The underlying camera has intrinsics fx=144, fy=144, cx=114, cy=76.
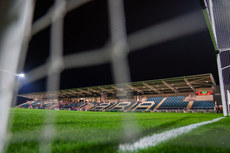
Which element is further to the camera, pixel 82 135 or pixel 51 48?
pixel 82 135

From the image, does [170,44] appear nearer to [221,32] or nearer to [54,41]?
[221,32]

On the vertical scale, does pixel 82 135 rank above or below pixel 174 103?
above

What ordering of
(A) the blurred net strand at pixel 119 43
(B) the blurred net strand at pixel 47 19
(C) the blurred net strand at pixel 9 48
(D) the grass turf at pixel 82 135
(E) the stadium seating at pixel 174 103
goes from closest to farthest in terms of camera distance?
(C) the blurred net strand at pixel 9 48 → (D) the grass turf at pixel 82 135 → (A) the blurred net strand at pixel 119 43 → (B) the blurred net strand at pixel 47 19 → (E) the stadium seating at pixel 174 103

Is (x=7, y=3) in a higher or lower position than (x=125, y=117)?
higher

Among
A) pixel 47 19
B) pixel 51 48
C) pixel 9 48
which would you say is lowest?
pixel 9 48

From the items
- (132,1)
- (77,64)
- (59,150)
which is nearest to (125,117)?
(59,150)

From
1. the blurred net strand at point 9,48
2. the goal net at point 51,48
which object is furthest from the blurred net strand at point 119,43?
the blurred net strand at point 9,48

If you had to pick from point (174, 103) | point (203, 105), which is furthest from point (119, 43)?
point (174, 103)

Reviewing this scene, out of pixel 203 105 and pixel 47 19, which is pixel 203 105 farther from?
pixel 47 19

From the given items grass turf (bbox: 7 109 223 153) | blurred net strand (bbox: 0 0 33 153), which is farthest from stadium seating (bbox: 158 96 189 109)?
blurred net strand (bbox: 0 0 33 153)

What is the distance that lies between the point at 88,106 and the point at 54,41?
896 inches

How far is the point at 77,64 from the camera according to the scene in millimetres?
2336

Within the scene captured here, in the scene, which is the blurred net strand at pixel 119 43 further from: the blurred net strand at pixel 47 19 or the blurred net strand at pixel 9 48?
the blurred net strand at pixel 9 48

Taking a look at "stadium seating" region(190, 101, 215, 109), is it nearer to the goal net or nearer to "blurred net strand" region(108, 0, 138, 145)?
the goal net
